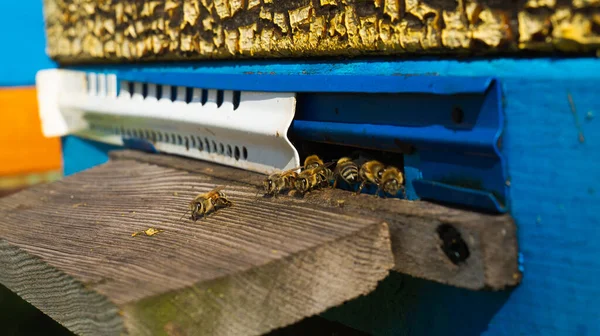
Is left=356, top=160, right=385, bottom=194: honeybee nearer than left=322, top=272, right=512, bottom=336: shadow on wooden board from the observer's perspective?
No

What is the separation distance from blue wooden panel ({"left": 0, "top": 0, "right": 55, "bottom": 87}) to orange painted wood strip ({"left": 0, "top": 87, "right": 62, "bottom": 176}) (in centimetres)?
9

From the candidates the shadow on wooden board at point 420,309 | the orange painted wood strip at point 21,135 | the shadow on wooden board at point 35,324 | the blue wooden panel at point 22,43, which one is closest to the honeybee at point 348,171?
the shadow on wooden board at point 420,309

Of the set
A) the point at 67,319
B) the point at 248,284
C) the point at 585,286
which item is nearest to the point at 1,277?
the point at 67,319

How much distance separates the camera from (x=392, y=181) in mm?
1818

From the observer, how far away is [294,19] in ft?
6.97

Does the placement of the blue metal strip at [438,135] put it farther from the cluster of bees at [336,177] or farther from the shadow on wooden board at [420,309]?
the shadow on wooden board at [420,309]

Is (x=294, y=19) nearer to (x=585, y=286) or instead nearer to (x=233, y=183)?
(x=233, y=183)

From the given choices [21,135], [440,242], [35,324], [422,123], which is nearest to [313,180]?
[422,123]

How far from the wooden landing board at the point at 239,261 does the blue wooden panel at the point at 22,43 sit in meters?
2.18

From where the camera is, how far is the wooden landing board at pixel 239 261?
1.42 meters

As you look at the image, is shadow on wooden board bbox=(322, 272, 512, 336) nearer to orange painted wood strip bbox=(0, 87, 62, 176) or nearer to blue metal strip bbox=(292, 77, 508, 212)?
blue metal strip bbox=(292, 77, 508, 212)

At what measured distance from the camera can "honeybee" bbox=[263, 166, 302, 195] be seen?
1993 mm

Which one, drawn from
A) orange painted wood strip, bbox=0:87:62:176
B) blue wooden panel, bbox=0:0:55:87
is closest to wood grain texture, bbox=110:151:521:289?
blue wooden panel, bbox=0:0:55:87

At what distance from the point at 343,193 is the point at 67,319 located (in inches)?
30.3
